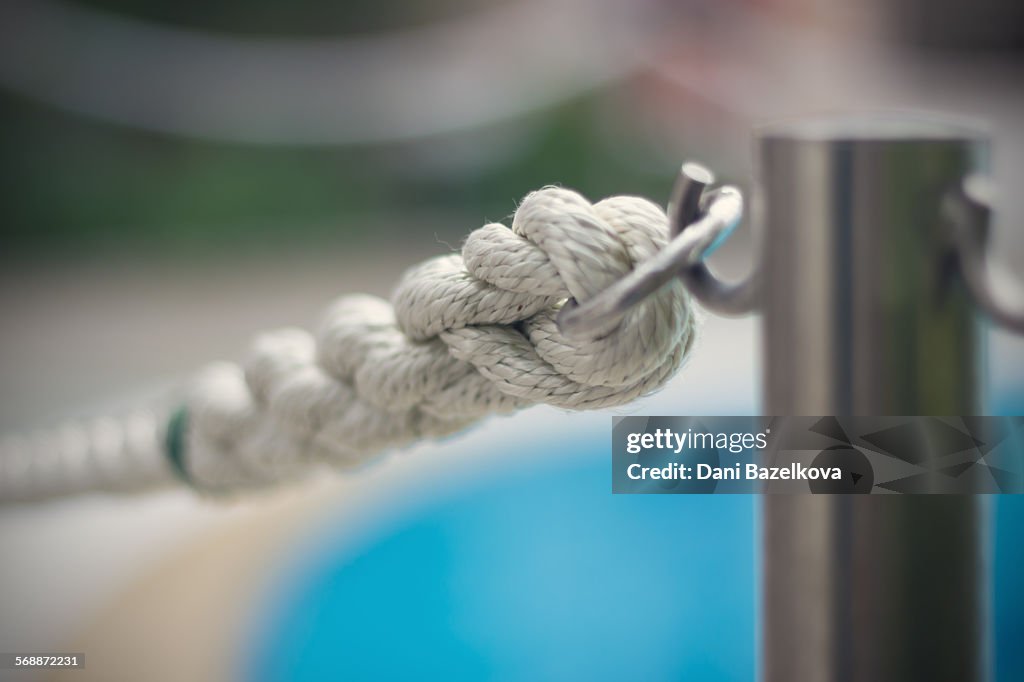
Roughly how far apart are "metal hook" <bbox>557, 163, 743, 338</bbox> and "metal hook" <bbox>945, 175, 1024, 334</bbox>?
79mm

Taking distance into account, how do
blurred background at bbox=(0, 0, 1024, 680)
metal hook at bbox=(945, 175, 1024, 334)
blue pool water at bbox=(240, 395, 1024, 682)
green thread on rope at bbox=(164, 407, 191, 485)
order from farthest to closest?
blurred background at bbox=(0, 0, 1024, 680), blue pool water at bbox=(240, 395, 1024, 682), green thread on rope at bbox=(164, 407, 191, 485), metal hook at bbox=(945, 175, 1024, 334)

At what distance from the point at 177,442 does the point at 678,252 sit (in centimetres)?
47

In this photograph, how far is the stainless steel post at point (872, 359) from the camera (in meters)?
0.34

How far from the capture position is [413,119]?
275 cm

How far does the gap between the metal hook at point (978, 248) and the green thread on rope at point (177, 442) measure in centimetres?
53

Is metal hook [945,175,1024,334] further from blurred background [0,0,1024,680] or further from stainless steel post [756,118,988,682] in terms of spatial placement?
blurred background [0,0,1024,680]

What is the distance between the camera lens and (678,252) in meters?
0.36

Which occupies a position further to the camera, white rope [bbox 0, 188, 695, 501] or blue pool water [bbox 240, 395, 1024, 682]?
blue pool water [bbox 240, 395, 1024, 682]

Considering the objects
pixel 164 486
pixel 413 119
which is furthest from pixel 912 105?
pixel 164 486

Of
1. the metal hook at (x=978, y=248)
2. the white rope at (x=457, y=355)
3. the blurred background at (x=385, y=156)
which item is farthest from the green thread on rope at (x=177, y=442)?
the blurred background at (x=385, y=156)

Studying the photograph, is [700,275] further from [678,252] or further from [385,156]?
[385,156]

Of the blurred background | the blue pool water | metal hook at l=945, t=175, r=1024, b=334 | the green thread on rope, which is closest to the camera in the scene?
metal hook at l=945, t=175, r=1024, b=334

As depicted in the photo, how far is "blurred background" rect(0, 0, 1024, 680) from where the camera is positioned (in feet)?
5.04

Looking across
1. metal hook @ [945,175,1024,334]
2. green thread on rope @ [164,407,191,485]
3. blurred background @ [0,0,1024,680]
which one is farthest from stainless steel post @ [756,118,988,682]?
blurred background @ [0,0,1024,680]
